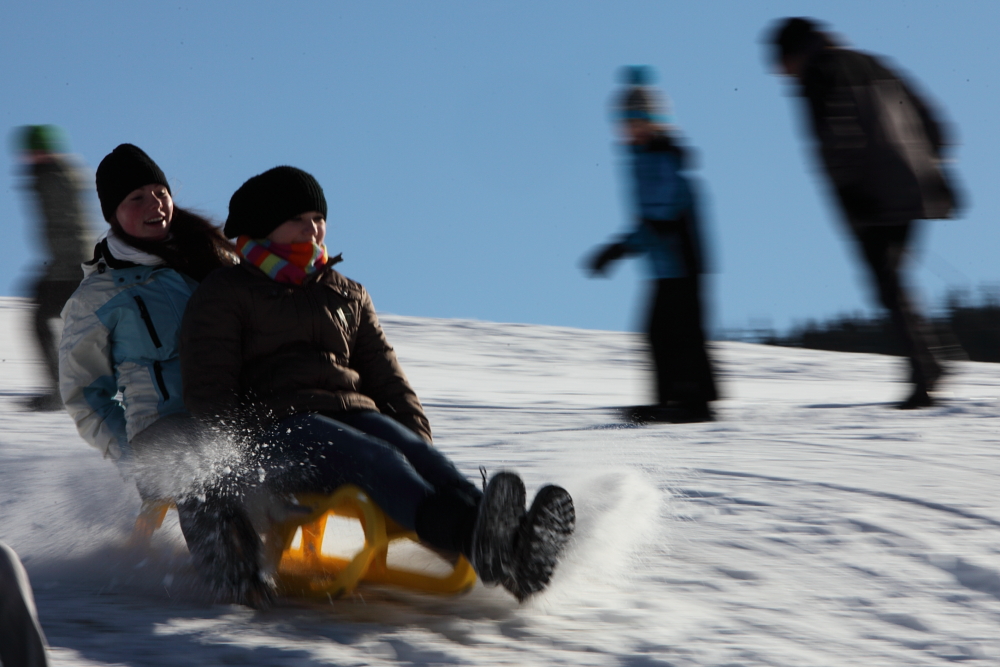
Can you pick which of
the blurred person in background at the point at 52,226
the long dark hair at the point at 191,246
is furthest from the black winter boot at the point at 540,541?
the blurred person in background at the point at 52,226

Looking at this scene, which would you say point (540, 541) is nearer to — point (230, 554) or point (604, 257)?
point (230, 554)

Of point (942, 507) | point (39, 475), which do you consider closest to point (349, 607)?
point (39, 475)

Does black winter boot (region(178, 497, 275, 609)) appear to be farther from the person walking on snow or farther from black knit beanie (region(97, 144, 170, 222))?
black knit beanie (region(97, 144, 170, 222))

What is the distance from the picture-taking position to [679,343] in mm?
5004

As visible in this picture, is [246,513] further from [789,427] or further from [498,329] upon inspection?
[498,329]

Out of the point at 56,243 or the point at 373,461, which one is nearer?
the point at 373,461

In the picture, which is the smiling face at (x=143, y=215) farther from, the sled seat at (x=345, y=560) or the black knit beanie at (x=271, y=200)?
the sled seat at (x=345, y=560)

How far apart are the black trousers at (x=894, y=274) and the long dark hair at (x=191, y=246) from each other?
3.06 metres

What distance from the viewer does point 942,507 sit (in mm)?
3133

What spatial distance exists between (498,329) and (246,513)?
8.27m

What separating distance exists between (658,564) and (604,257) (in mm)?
2709

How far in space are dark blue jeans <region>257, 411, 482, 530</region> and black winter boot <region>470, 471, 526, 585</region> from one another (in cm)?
18

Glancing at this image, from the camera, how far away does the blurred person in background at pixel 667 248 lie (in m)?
4.93

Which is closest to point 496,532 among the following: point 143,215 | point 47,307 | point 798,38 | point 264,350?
point 264,350
